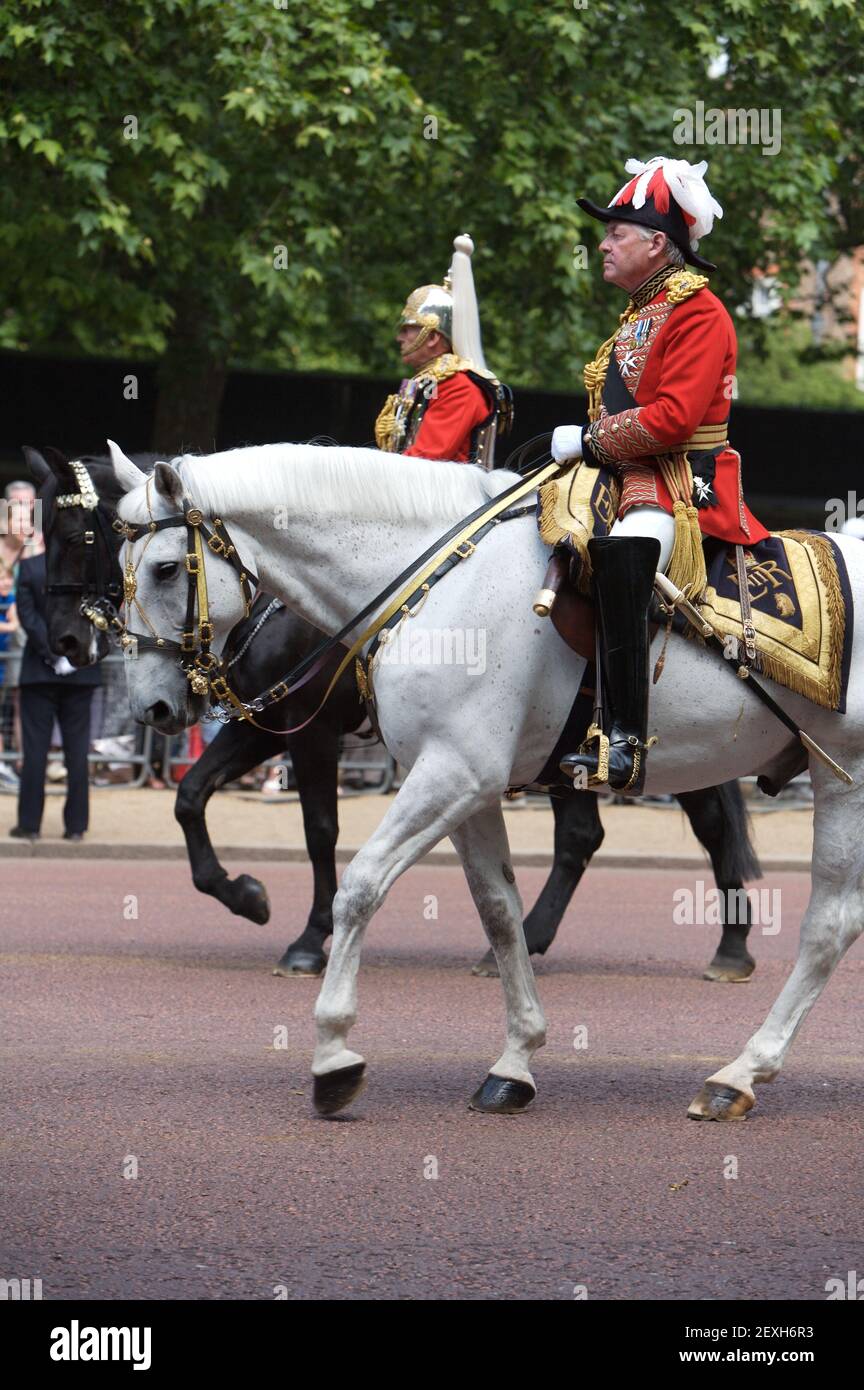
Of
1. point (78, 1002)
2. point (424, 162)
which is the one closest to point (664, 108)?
point (424, 162)

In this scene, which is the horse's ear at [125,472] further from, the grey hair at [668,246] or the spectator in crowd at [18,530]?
the spectator in crowd at [18,530]

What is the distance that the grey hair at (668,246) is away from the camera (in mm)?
6227

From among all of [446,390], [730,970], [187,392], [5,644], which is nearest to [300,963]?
[730,970]

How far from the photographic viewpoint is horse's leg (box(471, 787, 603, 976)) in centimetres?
919

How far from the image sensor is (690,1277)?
15.2 feet

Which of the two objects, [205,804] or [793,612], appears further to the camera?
[205,804]

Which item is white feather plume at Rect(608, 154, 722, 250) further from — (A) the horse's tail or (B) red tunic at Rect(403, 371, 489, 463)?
(A) the horse's tail

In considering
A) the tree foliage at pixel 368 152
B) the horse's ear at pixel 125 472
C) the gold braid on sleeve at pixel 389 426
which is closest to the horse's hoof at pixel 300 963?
the gold braid on sleeve at pixel 389 426

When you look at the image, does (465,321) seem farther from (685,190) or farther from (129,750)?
(129,750)

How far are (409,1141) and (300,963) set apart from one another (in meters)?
3.14

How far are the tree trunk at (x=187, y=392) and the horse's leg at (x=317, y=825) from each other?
11170 mm

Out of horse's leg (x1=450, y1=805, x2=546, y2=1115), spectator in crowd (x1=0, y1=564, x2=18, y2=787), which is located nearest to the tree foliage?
spectator in crowd (x1=0, y1=564, x2=18, y2=787)

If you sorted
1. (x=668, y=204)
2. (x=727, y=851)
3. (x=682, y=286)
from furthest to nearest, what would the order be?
1. (x=727, y=851)
2. (x=668, y=204)
3. (x=682, y=286)

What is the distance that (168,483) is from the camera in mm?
6141
